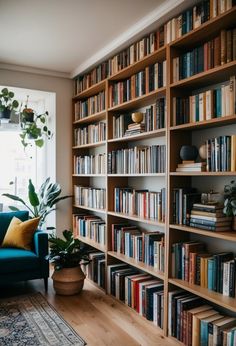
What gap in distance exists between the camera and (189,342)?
7.30 ft

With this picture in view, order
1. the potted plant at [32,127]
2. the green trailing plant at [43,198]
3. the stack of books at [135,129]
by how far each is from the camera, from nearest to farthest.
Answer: the stack of books at [135,129] → the green trailing plant at [43,198] → the potted plant at [32,127]

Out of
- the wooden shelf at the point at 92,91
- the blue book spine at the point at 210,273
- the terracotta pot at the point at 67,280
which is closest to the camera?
the blue book spine at the point at 210,273

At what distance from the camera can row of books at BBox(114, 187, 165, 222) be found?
2.67 m

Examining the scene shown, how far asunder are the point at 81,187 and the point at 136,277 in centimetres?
156

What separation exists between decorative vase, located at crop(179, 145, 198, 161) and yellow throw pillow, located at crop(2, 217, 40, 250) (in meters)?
1.93

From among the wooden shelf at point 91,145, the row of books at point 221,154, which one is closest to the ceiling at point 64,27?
the wooden shelf at point 91,145

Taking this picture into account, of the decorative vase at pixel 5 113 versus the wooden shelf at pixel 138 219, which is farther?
the decorative vase at pixel 5 113

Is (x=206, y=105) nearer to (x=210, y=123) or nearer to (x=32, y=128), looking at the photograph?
(x=210, y=123)

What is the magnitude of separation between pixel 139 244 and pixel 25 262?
1200 mm

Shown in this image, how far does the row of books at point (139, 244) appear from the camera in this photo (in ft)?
8.69

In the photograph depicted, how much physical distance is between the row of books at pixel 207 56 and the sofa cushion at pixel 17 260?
88.4 inches

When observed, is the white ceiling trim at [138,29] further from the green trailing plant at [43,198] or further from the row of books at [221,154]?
the green trailing plant at [43,198]

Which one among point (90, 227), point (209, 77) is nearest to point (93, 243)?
point (90, 227)

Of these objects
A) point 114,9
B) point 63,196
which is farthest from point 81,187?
point 114,9
